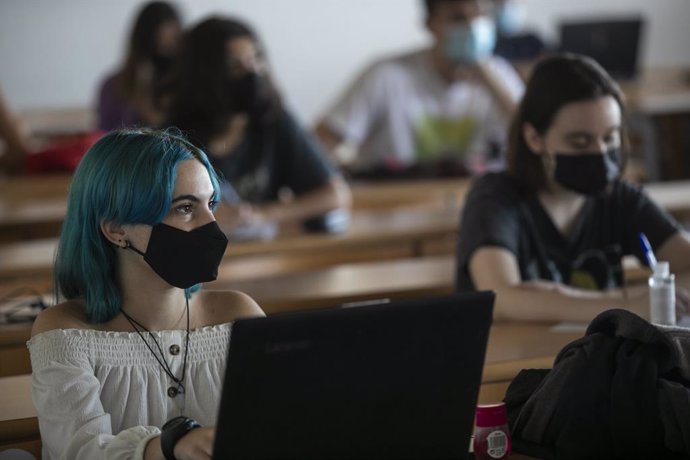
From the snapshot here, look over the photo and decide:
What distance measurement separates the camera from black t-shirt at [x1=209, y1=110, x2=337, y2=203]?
374 centimetres

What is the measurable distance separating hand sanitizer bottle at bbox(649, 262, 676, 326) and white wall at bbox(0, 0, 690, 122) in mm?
5448

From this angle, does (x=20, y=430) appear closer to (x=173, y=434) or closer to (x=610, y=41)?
(x=173, y=434)

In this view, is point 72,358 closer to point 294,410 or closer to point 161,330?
point 161,330

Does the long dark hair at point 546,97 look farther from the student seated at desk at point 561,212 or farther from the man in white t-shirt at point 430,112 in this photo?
the man in white t-shirt at point 430,112

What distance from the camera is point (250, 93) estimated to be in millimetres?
3584

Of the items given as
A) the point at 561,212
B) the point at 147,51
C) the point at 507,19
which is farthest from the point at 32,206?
the point at 507,19

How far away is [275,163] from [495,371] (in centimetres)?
183

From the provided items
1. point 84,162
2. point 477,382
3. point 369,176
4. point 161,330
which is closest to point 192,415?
point 161,330

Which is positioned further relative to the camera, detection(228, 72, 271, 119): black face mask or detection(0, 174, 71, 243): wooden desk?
detection(0, 174, 71, 243): wooden desk

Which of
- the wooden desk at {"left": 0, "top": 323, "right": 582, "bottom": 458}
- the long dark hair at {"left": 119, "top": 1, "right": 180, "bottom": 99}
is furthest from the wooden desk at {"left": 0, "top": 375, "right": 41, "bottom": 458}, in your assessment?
the long dark hair at {"left": 119, "top": 1, "right": 180, "bottom": 99}

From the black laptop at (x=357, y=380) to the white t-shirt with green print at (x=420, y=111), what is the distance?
3.18 metres

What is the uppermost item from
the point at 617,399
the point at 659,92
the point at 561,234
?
the point at 617,399

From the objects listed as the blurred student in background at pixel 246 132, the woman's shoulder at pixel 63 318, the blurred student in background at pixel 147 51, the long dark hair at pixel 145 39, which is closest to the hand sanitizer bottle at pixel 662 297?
the woman's shoulder at pixel 63 318

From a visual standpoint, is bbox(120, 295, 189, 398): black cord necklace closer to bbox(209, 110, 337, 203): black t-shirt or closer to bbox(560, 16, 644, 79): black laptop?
bbox(209, 110, 337, 203): black t-shirt
